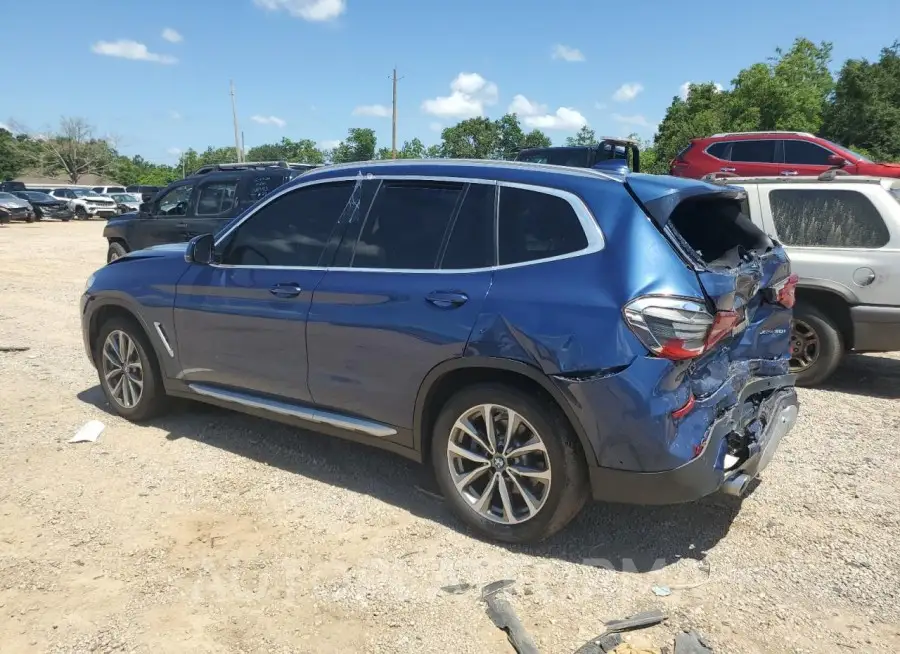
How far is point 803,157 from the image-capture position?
1248 cm

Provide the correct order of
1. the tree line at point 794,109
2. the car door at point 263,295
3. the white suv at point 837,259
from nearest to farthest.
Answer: the car door at point 263,295 → the white suv at point 837,259 → the tree line at point 794,109

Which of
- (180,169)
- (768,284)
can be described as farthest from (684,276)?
(180,169)

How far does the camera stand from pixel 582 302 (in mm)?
3055

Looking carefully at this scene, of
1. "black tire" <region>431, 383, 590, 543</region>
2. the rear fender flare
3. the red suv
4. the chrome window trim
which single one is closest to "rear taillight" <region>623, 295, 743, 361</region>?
the chrome window trim

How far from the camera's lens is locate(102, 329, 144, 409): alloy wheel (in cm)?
511

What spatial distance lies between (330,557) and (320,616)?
0.46 metres

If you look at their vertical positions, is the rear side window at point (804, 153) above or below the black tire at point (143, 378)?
above

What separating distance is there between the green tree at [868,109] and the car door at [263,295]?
3895cm

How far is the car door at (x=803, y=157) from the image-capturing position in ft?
39.9

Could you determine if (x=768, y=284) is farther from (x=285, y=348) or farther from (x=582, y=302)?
(x=285, y=348)

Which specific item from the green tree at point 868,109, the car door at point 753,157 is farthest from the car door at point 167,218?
the green tree at point 868,109

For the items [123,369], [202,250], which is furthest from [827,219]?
[123,369]

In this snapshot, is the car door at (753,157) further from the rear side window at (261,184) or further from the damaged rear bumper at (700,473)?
the damaged rear bumper at (700,473)

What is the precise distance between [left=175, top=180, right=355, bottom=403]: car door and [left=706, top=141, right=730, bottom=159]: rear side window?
1051 cm
